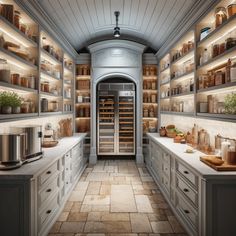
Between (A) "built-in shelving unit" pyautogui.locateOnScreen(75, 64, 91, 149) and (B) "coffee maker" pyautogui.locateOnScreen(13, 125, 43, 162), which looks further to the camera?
(A) "built-in shelving unit" pyautogui.locateOnScreen(75, 64, 91, 149)

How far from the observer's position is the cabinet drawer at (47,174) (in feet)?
8.21

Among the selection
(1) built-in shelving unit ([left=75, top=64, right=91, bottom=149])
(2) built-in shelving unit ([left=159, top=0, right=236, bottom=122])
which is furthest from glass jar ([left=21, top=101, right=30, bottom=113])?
(1) built-in shelving unit ([left=75, top=64, right=91, bottom=149])

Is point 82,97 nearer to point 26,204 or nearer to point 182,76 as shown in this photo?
point 182,76

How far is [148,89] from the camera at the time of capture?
675cm

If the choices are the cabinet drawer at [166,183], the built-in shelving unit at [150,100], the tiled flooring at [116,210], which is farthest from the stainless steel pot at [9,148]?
the built-in shelving unit at [150,100]

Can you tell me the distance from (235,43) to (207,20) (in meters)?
1.02

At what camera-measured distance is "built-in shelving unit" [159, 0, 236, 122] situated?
264 centimetres

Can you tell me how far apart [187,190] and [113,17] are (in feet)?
12.7

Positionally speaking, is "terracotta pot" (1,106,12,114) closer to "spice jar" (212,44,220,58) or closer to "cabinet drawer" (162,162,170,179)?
"cabinet drawer" (162,162,170,179)

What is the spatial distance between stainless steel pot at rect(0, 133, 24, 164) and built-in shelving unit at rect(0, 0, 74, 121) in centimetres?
30

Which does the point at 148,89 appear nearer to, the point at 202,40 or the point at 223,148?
the point at 202,40

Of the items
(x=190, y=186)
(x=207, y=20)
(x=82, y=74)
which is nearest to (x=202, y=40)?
(x=207, y=20)

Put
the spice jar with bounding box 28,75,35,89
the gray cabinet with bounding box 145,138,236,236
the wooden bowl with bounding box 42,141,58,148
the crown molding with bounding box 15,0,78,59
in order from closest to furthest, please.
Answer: the gray cabinet with bounding box 145,138,236,236 < the crown molding with bounding box 15,0,78,59 < the spice jar with bounding box 28,75,35,89 < the wooden bowl with bounding box 42,141,58,148

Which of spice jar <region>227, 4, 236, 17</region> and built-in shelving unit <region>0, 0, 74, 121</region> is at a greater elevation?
spice jar <region>227, 4, 236, 17</region>
